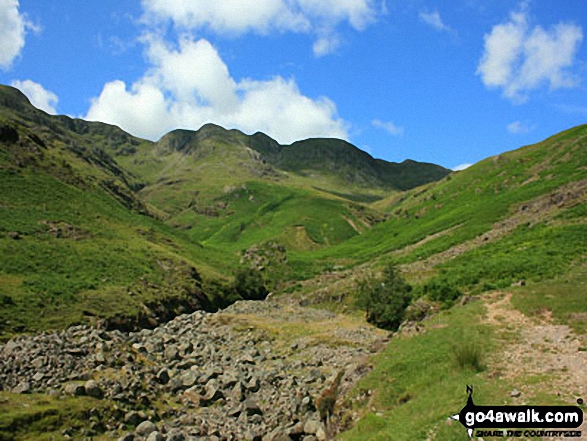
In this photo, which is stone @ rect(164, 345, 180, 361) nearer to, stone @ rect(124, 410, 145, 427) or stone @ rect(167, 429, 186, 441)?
stone @ rect(124, 410, 145, 427)

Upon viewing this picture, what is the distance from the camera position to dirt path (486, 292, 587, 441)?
16.1 metres

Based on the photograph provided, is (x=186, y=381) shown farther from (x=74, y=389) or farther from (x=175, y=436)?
(x=175, y=436)

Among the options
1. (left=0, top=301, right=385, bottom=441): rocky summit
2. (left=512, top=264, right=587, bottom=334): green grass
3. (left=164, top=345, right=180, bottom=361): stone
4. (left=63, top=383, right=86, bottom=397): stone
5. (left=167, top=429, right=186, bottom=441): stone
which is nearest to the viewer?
(left=167, top=429, right=186, bottom=441): stone

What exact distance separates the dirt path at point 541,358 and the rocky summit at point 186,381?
8883mm

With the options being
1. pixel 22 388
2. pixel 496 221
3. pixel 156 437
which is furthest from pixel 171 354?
pixel 496 221

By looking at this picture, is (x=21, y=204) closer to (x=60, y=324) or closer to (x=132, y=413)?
(x=60, y=324)

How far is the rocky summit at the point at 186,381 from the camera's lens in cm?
2384

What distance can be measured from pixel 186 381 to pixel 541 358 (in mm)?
23815

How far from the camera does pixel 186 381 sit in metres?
30.8

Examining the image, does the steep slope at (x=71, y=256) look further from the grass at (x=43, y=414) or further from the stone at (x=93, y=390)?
the grass at (x=43, y=414)

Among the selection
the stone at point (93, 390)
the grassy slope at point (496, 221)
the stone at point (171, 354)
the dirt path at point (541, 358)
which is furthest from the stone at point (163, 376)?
the grassy slope at point (496, 221)

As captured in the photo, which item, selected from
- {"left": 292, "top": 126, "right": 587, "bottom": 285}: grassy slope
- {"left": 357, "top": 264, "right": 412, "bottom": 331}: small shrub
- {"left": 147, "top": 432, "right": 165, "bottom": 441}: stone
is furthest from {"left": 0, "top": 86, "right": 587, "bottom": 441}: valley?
{"left": 357, "top": 264, "right": 412, "bottom": 331}: small shrub

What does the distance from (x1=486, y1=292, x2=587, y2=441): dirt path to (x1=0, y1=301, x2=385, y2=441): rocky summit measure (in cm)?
888

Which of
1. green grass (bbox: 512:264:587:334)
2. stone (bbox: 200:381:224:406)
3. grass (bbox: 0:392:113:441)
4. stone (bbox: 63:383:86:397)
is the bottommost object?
stone (bbox: 200:381:224:406)
